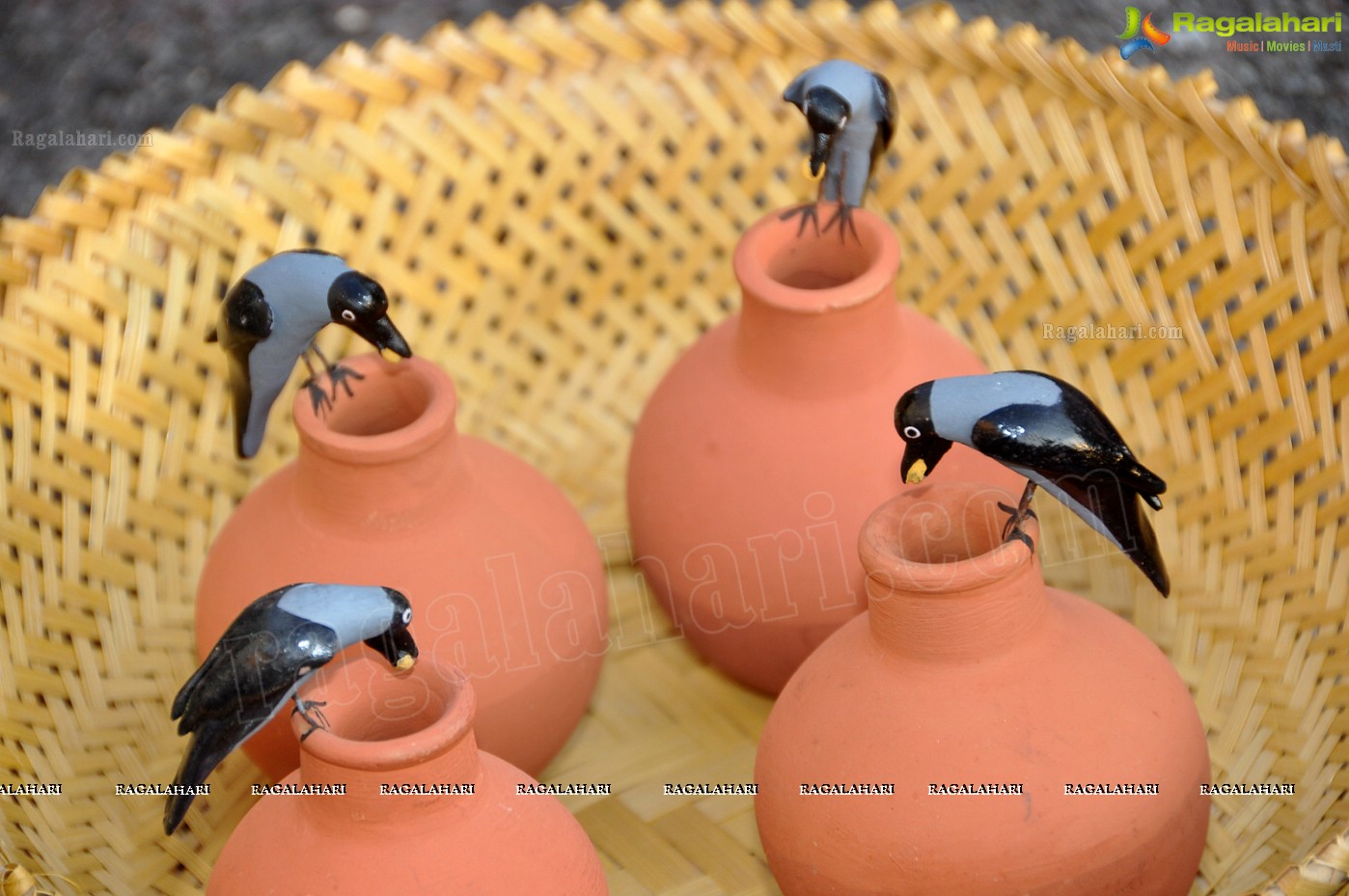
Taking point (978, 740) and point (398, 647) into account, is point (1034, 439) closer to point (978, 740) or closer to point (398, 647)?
point (978, 740)

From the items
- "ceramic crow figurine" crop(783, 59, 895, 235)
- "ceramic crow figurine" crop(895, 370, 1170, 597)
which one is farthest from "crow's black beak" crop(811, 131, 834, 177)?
"ceramic crow figurine" crop(895, 370, 1170, 597)

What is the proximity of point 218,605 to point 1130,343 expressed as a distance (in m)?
1.03

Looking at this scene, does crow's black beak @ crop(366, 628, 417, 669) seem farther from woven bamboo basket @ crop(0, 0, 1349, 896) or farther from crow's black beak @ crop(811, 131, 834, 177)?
crow's black beak @ crop(811, 131, 834, 177)

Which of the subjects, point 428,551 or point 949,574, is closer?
point 949,574

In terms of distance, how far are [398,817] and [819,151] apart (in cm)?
75

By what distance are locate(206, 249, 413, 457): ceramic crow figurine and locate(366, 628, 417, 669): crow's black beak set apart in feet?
0.98

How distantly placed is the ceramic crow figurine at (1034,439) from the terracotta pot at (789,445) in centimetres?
19

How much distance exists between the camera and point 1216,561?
5.99ft

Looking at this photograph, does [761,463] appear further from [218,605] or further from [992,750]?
[218,605]

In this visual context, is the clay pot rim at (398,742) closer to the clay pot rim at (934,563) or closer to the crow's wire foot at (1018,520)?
the clay pot rim at (934,563)

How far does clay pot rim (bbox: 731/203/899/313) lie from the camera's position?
1.57 m

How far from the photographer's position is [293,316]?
1583mm

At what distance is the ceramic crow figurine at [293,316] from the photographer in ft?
5.03

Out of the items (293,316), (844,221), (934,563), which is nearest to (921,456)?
(934,563)
